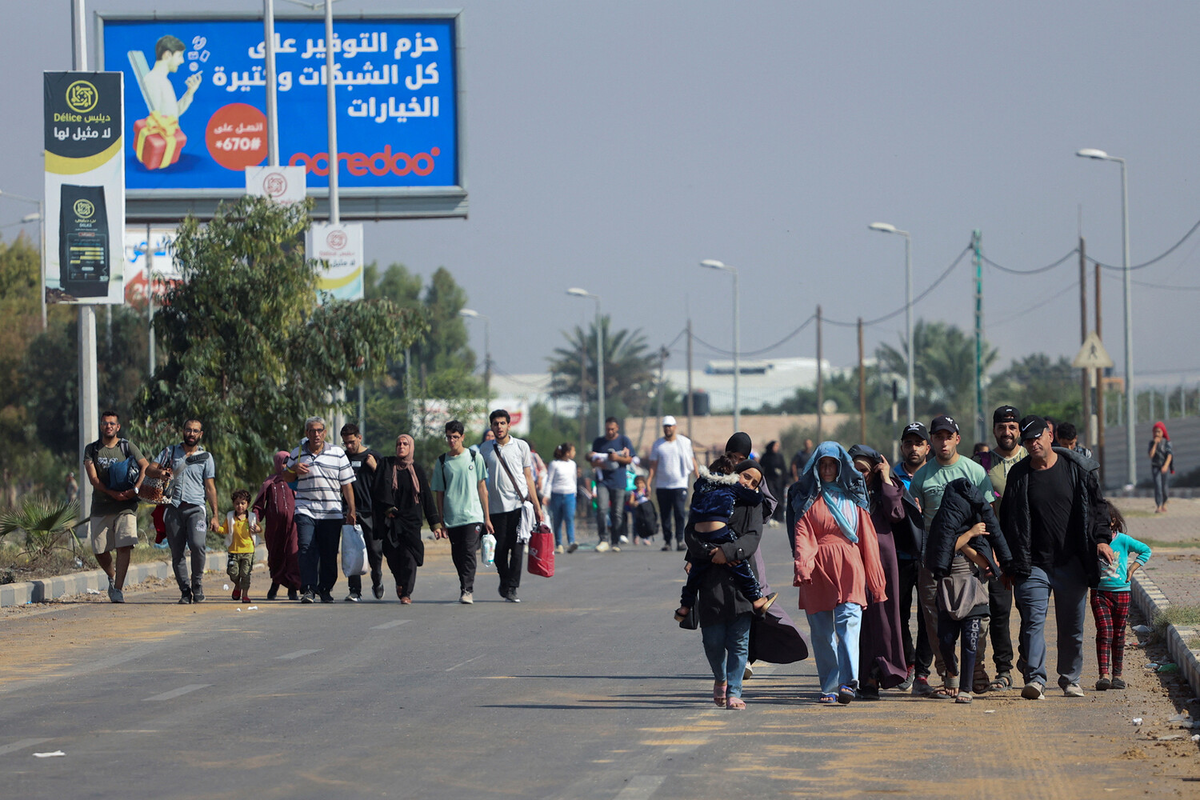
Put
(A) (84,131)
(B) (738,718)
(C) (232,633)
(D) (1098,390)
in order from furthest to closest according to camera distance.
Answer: (D) (1098,390) → (A) (84,131) → (C) (232,633) → (B) (738,718)

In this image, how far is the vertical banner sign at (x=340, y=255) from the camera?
81.2 feet

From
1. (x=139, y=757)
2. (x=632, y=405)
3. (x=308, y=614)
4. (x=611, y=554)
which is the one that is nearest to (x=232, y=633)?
(x=308, y=614)

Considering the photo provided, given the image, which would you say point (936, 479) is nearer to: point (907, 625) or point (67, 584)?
point (907, 625)

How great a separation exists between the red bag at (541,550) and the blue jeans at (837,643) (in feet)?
20.5

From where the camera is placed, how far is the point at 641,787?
22.3 ft

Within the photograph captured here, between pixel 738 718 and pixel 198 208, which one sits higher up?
pixel 198 208

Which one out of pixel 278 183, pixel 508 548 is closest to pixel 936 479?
pixel 508 548

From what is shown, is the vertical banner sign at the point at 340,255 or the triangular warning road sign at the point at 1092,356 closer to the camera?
the vertical banner sign at the point at 340,255

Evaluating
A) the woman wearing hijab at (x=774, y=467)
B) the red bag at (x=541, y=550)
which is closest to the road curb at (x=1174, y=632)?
the red bag at (x=541, y=550)

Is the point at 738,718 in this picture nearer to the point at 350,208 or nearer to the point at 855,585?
the point at 855,585

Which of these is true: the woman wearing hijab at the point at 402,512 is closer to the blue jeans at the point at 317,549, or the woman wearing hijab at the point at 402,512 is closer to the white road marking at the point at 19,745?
the blue jeans at the point at 317,549

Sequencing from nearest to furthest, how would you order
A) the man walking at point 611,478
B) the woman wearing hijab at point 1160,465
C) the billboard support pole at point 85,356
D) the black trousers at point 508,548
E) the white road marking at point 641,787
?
the white road marking at point 641,787 < the black trousers at point 508,548 < the billboard support pole at point 85,356 < the man walking at point 611,478 < the woman wearing hijab at point 1160,465

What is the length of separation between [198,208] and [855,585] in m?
29.6

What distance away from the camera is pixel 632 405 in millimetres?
98375
